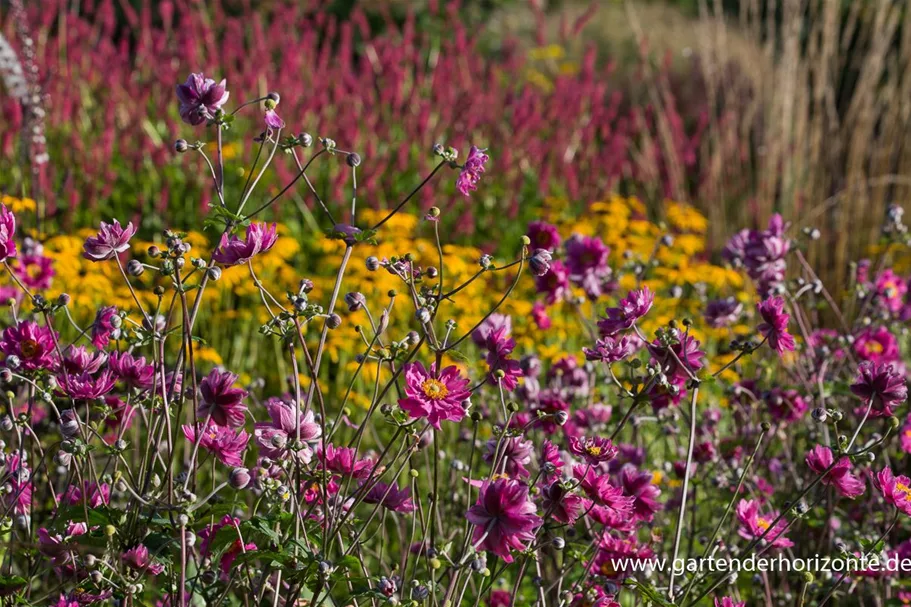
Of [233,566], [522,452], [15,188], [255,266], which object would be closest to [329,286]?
[255,266]

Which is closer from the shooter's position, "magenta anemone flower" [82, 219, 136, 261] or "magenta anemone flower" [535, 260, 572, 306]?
"magenta anemone flower" [82, 219, 136, 261]

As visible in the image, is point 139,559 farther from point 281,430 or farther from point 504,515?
point 504,515

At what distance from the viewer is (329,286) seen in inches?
147

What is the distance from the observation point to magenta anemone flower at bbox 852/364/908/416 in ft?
5.19

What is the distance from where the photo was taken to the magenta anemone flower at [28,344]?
5.06 feet

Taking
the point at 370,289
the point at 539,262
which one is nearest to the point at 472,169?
the point at 539,262

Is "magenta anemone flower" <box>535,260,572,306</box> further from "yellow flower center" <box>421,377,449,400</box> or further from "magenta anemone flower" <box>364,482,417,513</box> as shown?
"yellow flower center" <box>421,377,449,400</box>

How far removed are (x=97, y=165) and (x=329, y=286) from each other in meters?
1.84

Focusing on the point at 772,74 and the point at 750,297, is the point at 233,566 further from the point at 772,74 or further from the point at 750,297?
the point at 772,74

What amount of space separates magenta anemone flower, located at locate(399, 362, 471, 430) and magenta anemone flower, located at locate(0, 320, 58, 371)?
539 mm

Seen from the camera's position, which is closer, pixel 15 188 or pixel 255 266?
pixel 255 266

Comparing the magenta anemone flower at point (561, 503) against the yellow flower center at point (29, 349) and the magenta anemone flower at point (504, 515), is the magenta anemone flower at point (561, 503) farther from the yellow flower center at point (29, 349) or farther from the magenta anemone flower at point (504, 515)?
the yellow flower center at point (29, 349)

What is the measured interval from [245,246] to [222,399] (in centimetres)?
21

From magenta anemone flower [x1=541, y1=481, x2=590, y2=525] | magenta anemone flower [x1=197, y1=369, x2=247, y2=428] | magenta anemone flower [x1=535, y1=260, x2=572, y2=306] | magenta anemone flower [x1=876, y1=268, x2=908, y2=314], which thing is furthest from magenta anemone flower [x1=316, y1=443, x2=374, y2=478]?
magenta anemone flower [x1=876, y1=268, x2=908, y2=314]
